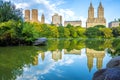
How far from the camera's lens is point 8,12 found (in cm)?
3416

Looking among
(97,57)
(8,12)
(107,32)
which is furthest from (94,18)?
(97,57)

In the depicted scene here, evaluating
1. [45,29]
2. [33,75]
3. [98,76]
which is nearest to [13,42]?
[33,75]

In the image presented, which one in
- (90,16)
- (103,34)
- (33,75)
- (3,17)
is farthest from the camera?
(90,16)

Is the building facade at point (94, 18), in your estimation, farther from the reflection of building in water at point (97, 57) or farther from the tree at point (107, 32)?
the reflection of building in water at point (97, 57)

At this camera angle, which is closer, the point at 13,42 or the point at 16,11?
the point at 13,42

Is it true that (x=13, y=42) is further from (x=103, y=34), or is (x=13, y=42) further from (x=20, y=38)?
(x=103, y=34)

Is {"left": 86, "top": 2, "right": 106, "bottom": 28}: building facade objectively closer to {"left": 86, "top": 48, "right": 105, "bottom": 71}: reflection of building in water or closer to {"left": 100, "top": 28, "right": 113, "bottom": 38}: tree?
{"left": 100, "top": 28, "right": 113, "bottom": 38}: tree

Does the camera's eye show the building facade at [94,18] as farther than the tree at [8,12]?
Yes

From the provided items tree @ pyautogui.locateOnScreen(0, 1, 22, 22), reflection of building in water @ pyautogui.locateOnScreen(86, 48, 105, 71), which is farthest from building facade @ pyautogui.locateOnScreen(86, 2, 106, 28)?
reflection of building in water @ pyautogui.locateOnScreen(86, 48, 105, 71)

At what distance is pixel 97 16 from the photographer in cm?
17675

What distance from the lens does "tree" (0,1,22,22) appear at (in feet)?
110

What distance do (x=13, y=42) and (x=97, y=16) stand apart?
15244 centimetres

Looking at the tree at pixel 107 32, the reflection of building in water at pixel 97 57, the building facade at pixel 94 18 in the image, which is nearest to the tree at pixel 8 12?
the reflection of building in water at pixel 97 57

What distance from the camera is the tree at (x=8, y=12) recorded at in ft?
110
